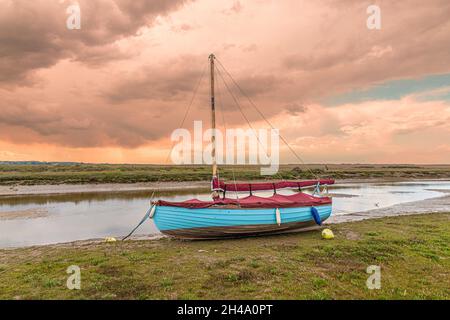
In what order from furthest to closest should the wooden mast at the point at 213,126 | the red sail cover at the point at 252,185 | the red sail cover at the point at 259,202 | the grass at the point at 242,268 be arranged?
the red sail cover at the point at 252,185 → the wooden mast at the point at 213,126 → the red sail cover at the point at 259,202 → the grass at the point at 242,268

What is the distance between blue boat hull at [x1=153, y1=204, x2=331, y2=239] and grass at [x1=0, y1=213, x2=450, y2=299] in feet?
1.98

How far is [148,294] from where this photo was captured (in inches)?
357

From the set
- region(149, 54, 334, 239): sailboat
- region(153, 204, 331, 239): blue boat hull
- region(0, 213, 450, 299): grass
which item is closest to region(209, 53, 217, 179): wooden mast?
region(149, 54, 334, 239): sailboat

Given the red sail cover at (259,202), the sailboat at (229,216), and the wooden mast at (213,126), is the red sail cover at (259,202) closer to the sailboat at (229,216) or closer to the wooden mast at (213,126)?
the sailboat at (229,216)

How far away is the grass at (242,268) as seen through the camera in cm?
913

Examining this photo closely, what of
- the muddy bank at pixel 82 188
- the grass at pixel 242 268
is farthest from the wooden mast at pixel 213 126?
the muddy bank at pixel 82 188

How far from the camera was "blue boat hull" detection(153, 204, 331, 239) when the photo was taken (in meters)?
16.6

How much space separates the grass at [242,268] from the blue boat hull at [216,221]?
0.60 m

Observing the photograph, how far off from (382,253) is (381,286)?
412 centimetres

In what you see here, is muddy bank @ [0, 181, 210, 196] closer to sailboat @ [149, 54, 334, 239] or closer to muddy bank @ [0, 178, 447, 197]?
muddy bank @ [0, 178, 447, 197]
